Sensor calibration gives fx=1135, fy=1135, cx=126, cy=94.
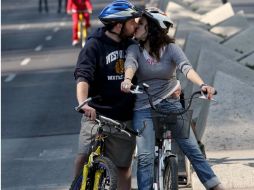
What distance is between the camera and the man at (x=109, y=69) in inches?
345

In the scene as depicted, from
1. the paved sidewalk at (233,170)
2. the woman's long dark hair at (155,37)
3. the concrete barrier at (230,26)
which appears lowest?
the concrete barrier at (230,26)

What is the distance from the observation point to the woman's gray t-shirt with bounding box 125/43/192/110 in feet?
29.1

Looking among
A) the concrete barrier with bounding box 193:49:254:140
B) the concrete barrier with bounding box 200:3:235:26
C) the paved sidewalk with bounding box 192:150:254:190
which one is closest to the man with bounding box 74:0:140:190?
the paved sidewalk with bounding box 192:150:254:190

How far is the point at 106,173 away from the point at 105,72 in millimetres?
806

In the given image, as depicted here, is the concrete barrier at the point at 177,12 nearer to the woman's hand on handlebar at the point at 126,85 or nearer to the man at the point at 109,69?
the man at the point at 109,69

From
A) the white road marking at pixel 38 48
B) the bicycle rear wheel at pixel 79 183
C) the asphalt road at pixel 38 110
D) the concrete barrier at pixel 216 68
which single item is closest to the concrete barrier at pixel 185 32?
the asphalt road at pixel 38 110

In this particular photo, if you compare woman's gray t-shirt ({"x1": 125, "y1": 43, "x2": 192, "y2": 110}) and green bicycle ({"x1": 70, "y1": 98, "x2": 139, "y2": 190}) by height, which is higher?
woman's gray t-shirt ({"x1": 125, "y1": 43, "x2": 192, "y2": 110})

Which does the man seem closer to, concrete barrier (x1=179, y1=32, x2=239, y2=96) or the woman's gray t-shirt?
the woman's gray t-shirt

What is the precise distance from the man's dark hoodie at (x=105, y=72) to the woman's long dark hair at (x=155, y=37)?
193mm

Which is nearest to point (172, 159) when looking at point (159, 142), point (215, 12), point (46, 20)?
point (159, 142)

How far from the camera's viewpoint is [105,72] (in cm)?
880

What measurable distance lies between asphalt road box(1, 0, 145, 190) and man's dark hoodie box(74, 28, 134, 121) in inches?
150

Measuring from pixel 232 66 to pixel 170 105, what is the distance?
6.82 metres

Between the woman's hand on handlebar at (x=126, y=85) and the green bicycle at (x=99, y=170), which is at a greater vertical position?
the woman's hand on handlebar at (x=126, y=85)
